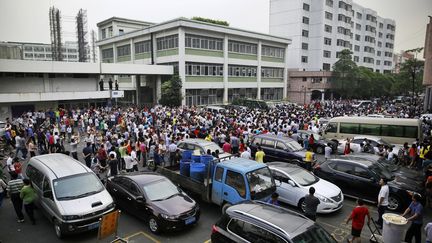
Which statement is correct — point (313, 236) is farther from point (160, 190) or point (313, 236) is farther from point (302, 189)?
point (160, 190)

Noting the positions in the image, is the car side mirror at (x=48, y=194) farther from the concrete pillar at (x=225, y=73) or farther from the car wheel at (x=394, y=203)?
the concrete pillar at (x=225, y=73)

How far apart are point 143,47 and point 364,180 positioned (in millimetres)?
41447

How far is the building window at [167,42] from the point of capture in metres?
39.4

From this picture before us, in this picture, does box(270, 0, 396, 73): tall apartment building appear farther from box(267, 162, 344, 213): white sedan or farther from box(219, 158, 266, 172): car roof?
box(219, 158, 266, 172): car roof

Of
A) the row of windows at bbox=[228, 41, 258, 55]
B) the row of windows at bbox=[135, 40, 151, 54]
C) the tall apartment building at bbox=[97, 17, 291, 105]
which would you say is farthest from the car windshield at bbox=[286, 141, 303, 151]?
the row of windows at bbox=[135, 40, 151, 54]

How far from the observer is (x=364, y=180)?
33.5 feet

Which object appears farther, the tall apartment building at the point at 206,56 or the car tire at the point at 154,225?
the tall apartment building at the point at 206,56

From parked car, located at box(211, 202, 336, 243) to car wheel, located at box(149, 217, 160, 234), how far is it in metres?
2.21

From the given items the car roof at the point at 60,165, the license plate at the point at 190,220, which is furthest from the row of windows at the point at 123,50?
the license plate at the point at 190,220

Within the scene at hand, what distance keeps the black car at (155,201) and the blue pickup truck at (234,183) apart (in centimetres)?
81

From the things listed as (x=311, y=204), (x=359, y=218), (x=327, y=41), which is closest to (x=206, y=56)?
(x=311, y=204)

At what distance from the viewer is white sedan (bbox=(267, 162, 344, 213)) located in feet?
30.5

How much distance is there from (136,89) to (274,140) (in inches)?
1384

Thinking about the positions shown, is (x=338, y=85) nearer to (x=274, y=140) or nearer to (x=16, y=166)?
(x=274, y=140)
